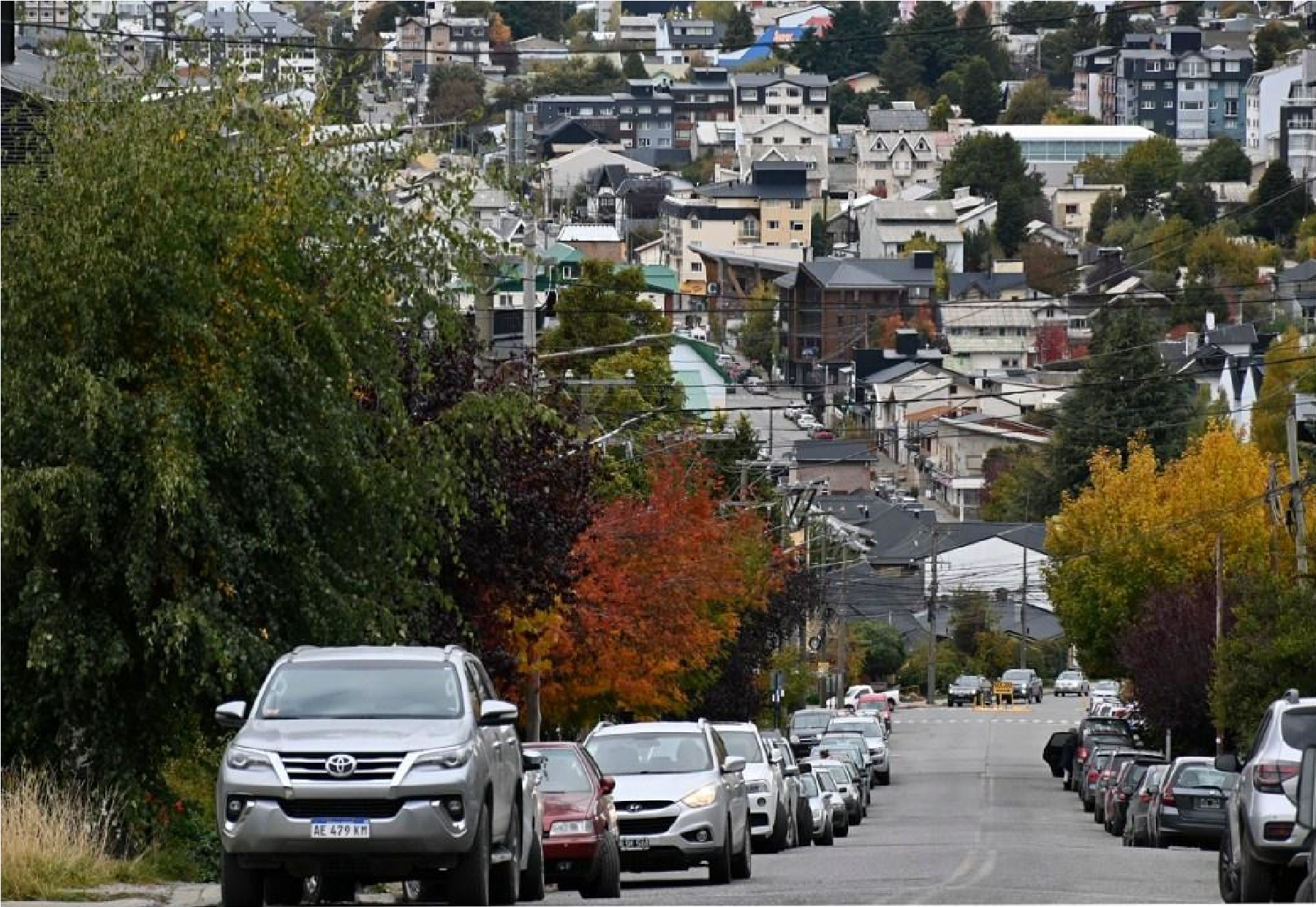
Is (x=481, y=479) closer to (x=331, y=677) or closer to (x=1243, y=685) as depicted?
(x=331, y=677)

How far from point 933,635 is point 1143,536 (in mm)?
45700

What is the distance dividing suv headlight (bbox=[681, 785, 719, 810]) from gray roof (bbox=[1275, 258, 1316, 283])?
16590 centimetres

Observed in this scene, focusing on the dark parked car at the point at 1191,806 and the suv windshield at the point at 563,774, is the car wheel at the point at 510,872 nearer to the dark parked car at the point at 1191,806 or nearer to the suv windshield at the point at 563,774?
the suv windshield at the point at 563,774

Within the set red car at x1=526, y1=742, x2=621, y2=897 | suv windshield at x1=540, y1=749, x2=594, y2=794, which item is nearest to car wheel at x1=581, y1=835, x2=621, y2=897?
red car at x1=526, y1=742, x2=621, y2=897

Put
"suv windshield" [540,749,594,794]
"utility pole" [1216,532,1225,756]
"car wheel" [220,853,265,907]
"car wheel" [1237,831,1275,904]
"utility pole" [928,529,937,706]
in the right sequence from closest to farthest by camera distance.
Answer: "car wheel" [220,853,265,907] → "car wheel" [1237,831,1275,904] → "suv windshield" [540,749,594,794] → "utility pole" [1216,532,1225,756] → "utility pole" [928,529,937,706]

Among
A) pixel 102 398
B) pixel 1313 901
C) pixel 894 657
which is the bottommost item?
pixel 894 657

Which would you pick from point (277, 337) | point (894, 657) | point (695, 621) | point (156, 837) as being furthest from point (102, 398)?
point (894, 657)

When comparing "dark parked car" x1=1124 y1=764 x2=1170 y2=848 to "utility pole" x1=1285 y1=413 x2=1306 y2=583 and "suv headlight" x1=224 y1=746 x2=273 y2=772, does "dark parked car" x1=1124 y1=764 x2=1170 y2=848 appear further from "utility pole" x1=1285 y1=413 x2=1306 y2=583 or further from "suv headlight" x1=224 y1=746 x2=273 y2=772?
"suv headlight" x1=224 y1=746 x2=273 y2=772

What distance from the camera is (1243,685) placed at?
49.4 metres

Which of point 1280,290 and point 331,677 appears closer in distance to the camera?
point 331,677

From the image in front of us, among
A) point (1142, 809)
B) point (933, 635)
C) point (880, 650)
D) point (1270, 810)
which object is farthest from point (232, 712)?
point (880, 650)

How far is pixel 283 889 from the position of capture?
66.0ft

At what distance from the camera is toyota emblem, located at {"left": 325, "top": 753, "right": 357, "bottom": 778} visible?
18547mm

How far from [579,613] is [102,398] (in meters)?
20.1
